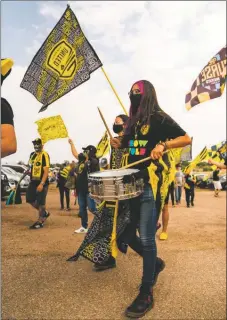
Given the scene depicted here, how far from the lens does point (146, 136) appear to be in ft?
7.16

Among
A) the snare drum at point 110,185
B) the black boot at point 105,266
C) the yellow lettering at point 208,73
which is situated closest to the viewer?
the snare drum at point 110,185

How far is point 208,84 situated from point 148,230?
121cm

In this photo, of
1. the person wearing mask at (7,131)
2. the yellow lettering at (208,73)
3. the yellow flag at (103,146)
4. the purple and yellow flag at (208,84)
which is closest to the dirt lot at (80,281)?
the yellow flag at (103,146)

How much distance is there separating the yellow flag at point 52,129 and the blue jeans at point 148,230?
3.93 ft

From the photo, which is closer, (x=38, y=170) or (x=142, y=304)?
(x=38, y=170)

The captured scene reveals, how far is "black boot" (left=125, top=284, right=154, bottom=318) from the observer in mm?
2715

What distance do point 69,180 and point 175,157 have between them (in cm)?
88

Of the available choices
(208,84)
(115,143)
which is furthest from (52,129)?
(208,84)

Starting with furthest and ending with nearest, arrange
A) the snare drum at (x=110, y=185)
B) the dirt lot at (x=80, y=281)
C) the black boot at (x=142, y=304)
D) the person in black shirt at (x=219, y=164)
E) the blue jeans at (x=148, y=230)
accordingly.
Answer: the person in black shirt at (x=219, y=164) → the dirt lot at (x=80, y=281) → the black boot at (x=142, y=304) → the blue jeans at (x=148, y=230) → the snare drum at (x=110, y=185)

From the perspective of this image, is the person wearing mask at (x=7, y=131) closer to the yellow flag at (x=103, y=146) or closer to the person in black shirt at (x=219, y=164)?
the yellow flag at (x=103, y=146)

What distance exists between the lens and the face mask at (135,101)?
2.08 metres

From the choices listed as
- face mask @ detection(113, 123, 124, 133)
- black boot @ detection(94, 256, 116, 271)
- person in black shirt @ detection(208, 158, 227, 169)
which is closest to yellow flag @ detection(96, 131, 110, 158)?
face mask @ detection(113, 123, 124, 133)

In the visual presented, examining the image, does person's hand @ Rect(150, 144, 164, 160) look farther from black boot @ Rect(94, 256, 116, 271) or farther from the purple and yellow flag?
black boot @ Rect(94, 256, 116, 271)

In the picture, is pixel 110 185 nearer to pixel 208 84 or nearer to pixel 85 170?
pixel 85 170
